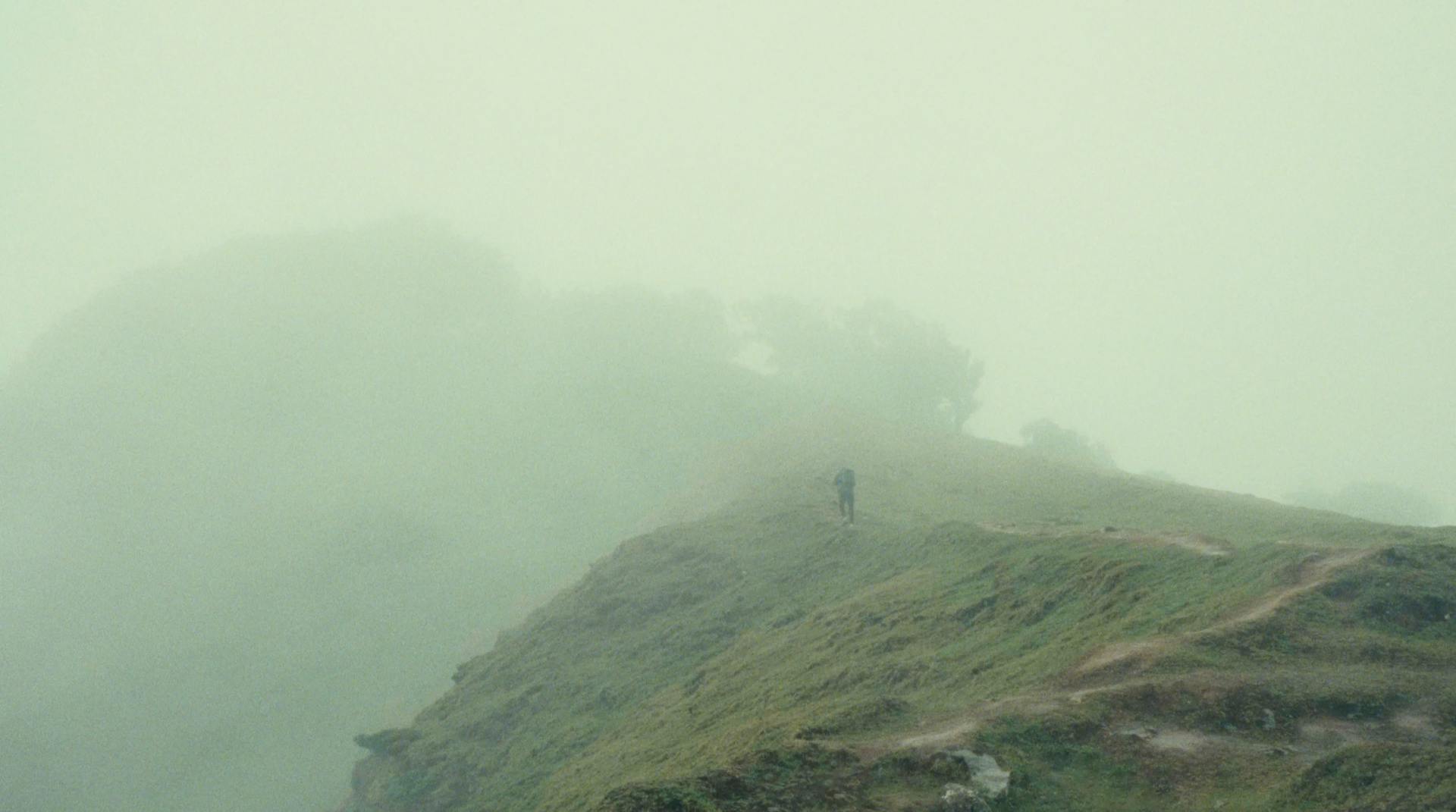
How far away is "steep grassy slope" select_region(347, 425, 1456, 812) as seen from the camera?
8430 mm

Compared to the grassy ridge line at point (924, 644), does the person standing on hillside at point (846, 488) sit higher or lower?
higher

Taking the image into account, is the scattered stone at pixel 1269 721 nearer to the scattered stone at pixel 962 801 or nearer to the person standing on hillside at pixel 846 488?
the scattered stone at pixel 962 801

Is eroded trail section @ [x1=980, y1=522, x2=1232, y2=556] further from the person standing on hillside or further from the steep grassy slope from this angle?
the person standing on hillside

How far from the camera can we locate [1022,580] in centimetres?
1508

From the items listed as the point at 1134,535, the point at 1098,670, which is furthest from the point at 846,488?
the point at 1098,670

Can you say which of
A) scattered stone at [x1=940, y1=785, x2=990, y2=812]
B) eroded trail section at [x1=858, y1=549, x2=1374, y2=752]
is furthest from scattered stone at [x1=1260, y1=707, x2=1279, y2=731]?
scattered stone at [x1=940, y1=785, x2=990, y2=812]

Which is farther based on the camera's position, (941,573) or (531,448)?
(531,448)

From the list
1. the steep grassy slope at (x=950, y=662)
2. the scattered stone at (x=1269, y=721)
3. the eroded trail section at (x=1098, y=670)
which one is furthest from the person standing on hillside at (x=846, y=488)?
the scattered stone at (x=1269, y=721)

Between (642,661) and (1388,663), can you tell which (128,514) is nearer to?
(642,661)

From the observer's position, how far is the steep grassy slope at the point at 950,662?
843 centimetres

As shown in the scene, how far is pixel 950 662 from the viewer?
1243 cm

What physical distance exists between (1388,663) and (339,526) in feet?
205

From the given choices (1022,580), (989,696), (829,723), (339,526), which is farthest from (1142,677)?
(339,526)

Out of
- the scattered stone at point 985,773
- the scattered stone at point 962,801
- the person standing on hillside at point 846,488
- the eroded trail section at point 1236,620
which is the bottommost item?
the scattered stone at point 962,801
